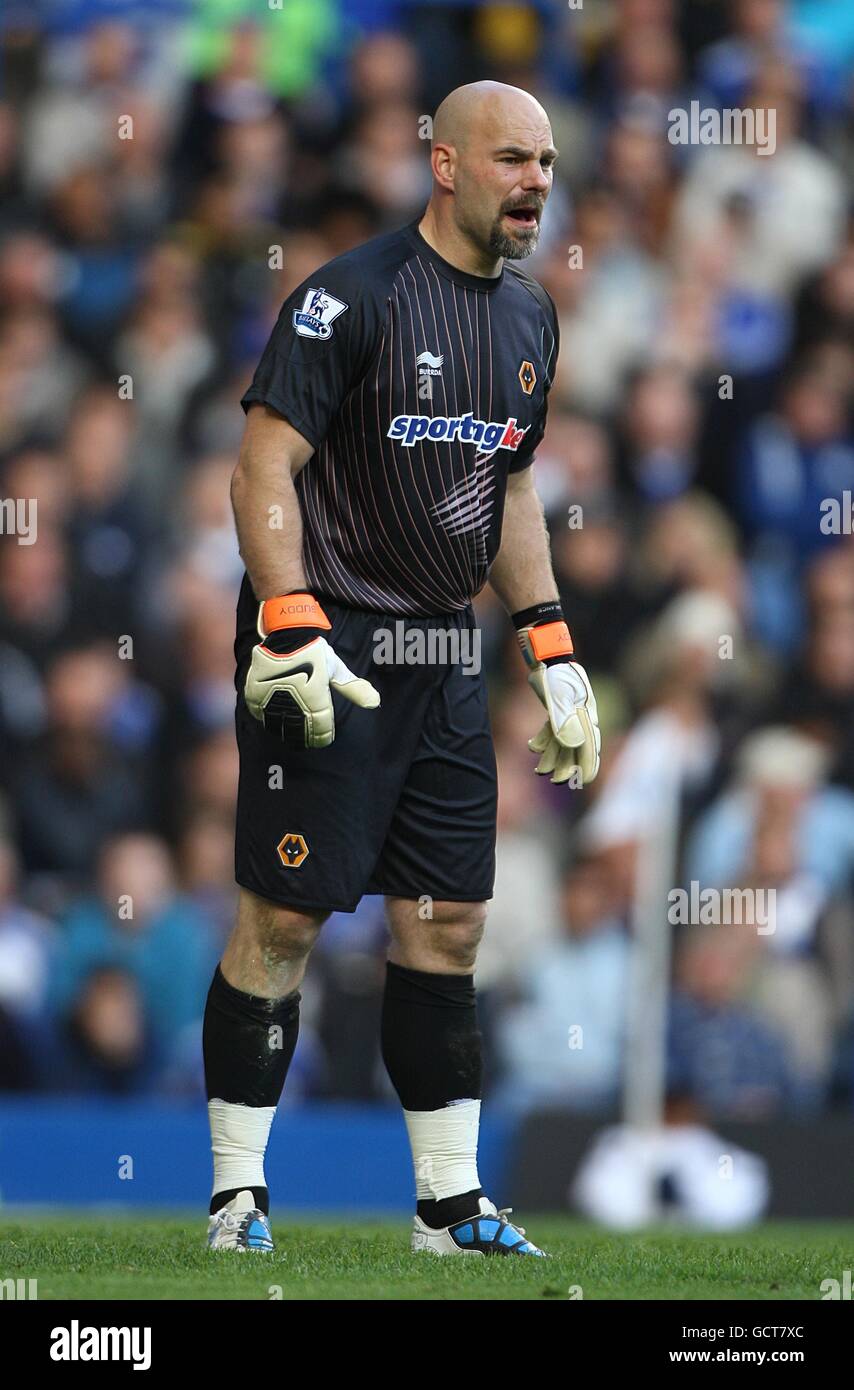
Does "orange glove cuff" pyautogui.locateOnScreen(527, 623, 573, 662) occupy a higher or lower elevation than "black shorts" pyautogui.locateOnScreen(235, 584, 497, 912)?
higher

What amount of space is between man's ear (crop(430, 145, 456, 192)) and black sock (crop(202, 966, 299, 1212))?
1.93 meters

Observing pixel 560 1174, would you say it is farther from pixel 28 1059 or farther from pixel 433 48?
pixel 433 48

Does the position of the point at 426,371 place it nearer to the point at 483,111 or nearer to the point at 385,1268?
the point at 483,111

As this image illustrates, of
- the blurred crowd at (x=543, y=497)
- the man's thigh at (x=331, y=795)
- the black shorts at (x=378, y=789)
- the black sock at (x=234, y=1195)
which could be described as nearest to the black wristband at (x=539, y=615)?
the black shorts at (x=378, y=789)

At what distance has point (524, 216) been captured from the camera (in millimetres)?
5238

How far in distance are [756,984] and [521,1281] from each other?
4595 millimetres

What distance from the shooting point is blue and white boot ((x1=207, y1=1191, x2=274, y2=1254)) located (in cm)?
516

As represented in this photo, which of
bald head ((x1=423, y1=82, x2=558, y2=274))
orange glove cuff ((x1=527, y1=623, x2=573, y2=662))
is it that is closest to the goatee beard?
bald head ((x1=423, y1=82, x2=558, y2=274))

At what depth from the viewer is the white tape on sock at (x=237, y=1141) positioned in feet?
17.1

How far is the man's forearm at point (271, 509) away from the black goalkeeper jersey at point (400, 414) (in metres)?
0.06

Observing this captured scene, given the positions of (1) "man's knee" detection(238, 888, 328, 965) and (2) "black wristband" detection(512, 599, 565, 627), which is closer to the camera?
(1) "man's knee" detection(238, 888, 328, 965)

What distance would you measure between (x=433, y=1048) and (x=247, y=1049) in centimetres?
46

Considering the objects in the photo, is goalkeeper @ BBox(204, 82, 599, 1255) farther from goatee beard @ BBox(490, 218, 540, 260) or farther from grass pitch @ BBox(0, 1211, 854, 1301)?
grass pitch @ BBox(0, 1211, 854, 1301)

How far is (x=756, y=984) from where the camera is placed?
30.3ft
